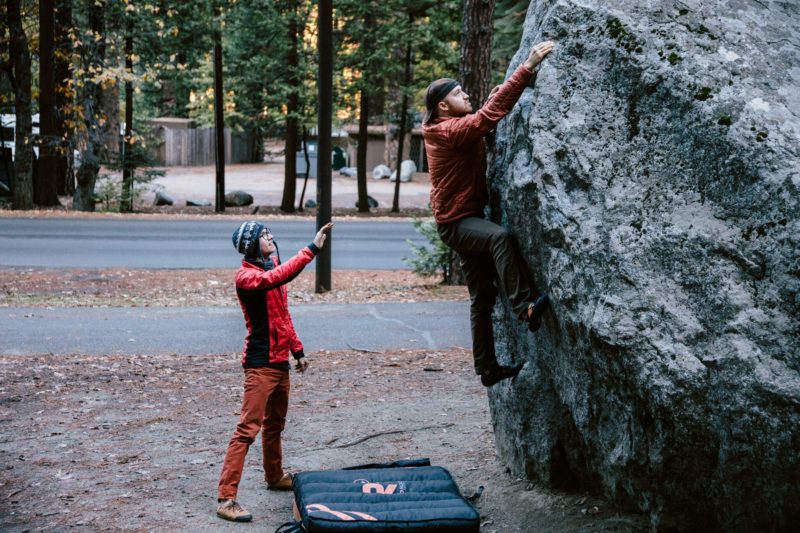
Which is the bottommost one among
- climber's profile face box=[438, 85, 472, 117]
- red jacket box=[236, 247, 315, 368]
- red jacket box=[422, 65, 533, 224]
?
red jacket box=[236, 247, 315, 368]

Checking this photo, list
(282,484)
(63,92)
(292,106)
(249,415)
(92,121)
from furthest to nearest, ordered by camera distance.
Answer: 1. (292,106)
2. (63,92)
3. (92,121)
4. (282,484)
5. (249,415)

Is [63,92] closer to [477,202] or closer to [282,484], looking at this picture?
[282,484]

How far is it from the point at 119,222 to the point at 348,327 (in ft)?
47.9

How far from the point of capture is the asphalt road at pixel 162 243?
720 inches

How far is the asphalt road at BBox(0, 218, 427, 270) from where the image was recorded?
18.3 metres

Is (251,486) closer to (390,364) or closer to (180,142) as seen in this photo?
(390,364)

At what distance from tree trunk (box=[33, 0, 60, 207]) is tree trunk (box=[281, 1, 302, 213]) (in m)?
7.57

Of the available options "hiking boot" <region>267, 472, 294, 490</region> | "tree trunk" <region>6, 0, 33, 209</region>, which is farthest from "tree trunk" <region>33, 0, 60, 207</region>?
"hiking boot" <region>267, 472, 294, 490</region>

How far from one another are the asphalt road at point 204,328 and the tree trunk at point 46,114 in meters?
14.8

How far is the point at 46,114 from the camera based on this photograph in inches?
1062

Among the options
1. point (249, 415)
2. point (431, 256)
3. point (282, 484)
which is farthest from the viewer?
point (431, 256)

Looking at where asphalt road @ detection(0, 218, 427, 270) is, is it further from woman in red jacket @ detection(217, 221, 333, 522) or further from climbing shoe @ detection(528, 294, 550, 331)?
climbing shoe @ detection(528, 294, 550, 331)

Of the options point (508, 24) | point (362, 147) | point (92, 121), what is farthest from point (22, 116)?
point (508, 24)

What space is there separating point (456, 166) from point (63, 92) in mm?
24008
